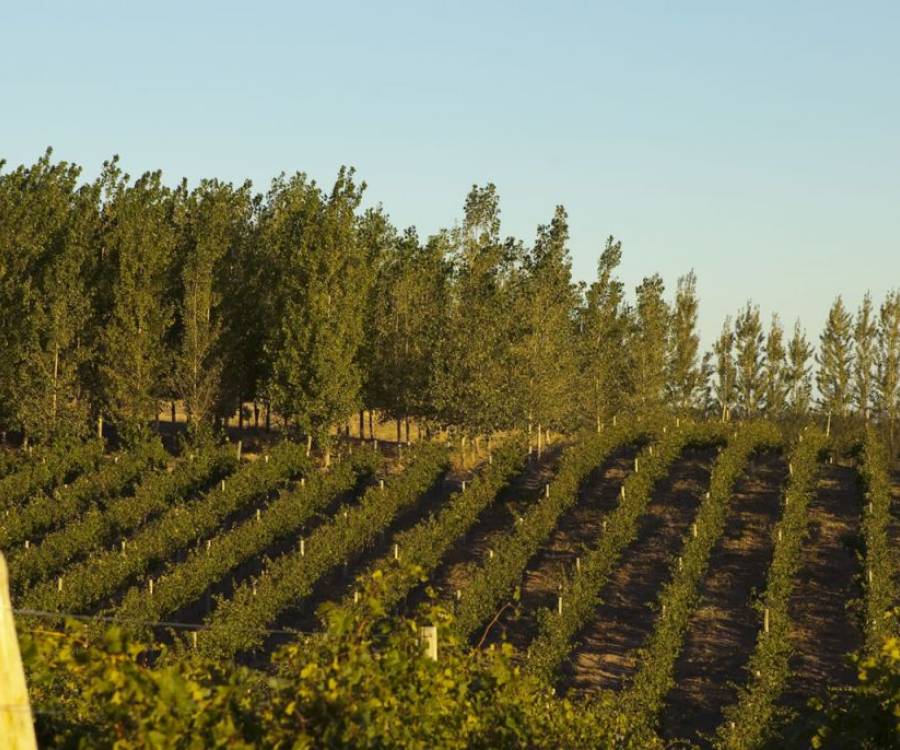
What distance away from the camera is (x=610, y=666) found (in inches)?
1201

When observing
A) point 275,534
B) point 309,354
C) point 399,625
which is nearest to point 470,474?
point 309,354

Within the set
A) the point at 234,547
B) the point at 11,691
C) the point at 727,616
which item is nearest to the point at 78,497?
the point at 234,547

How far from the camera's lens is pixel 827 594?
35.0 m

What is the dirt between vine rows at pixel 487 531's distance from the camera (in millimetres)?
36156

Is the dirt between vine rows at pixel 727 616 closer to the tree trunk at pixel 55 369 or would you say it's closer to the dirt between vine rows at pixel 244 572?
the dirt between vine rows at pixel 244 572

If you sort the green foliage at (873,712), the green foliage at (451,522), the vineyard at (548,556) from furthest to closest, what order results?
the green foliage at (451,522) → the vineyard at (548,556) → the green foliage at (873,712)

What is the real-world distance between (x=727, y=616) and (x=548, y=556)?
6572mm

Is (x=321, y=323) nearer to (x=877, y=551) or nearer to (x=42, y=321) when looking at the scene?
(x=42, y=321)

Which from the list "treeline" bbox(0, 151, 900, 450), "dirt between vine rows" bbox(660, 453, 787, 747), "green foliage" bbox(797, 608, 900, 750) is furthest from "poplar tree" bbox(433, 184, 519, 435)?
"green foliage" bbox(797, 608, 900, 750)

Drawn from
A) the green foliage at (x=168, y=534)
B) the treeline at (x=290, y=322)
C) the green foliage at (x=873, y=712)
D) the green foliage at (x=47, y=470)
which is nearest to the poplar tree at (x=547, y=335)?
the treeline at (x=290, y=322)

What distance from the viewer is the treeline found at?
51375 millimetres

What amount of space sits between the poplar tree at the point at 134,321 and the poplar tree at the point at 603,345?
1985cm

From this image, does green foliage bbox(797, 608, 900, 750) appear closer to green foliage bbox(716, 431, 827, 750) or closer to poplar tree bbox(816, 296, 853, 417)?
green foliage bbox(716, 431, 827, 750)

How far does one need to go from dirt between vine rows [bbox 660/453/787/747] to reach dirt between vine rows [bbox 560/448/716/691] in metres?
1.25
